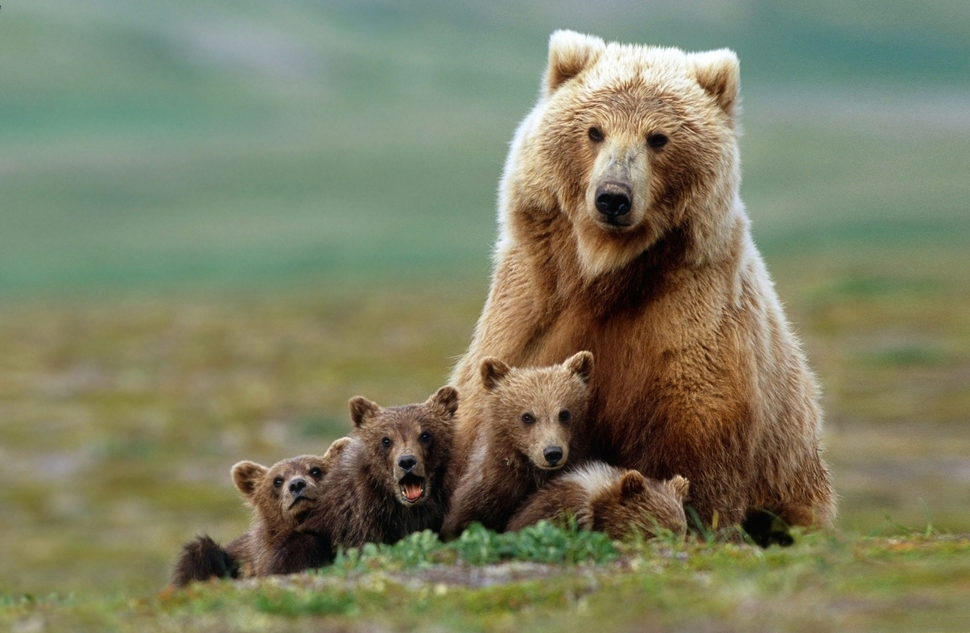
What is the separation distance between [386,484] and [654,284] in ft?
6.96

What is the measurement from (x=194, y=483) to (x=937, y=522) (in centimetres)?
1780

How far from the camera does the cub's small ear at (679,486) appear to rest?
8.55 metres

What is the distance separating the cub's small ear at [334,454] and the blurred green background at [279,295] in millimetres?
1315

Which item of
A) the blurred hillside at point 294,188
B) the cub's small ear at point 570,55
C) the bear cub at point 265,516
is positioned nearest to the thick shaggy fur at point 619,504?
the bear cub at point 265,516

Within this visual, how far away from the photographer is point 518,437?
354 inches

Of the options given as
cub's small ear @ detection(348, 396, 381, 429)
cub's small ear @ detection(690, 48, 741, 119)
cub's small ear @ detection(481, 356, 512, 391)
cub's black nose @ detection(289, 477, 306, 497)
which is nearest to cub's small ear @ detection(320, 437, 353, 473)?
cub's small ear @ detection(348, 396, 381, 429)

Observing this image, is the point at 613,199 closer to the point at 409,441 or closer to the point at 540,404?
the point at 540,404

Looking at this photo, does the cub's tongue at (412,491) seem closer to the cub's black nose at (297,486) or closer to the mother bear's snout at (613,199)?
the cub's black nose at (297,486)

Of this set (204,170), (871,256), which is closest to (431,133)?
(204,170)

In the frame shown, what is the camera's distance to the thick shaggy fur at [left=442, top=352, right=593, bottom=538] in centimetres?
890

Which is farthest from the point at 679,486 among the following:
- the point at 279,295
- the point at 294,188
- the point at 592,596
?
the point at 294,188

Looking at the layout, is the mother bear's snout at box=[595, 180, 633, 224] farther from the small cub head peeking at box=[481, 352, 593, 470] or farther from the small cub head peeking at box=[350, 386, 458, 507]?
the small cub head peeking at box=[350, 386, 458, 507]

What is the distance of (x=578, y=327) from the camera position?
948cm

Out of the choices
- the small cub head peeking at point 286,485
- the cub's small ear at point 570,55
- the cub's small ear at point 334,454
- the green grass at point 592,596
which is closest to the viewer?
the green grass at point 592,596
